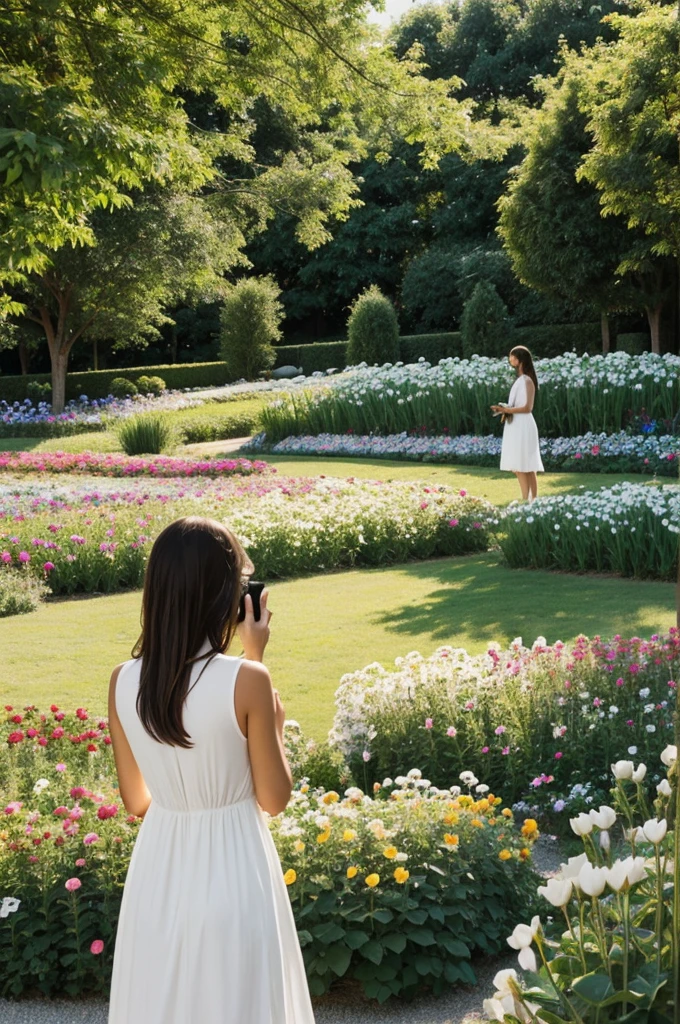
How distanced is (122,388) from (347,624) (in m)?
21.8

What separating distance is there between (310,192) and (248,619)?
1611 cm

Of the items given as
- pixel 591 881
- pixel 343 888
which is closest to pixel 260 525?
pixel 343 888

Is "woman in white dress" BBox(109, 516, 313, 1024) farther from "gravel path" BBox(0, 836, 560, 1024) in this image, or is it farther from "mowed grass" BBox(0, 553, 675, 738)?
"mowed grass" BBox(0, 553, 675, 738)

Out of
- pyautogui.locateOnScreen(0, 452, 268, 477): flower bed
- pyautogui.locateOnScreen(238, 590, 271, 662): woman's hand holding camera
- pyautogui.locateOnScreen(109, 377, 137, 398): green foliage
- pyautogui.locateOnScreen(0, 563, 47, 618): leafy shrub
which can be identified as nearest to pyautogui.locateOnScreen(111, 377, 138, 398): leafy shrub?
pyautogui.locateOnScreen(109, 377, 137, 398): green foliage

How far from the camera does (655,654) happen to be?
5086 millimetres

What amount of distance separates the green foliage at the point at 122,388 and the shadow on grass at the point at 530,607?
20.3 metres

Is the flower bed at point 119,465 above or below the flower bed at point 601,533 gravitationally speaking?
above

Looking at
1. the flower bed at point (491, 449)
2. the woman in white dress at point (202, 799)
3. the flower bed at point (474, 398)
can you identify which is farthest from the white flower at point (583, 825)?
the flower bed at point (474, 398)

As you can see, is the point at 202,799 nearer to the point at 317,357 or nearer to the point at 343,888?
the point at 343,888

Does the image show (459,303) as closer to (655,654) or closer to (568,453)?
(568,453)

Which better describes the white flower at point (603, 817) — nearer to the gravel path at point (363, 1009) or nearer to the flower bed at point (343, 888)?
the flower bed at point (343, 888)

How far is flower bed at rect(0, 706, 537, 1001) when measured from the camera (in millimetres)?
3229

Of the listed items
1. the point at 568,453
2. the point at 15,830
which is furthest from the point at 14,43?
the point at 568,453

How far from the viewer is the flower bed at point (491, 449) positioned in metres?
13.6
